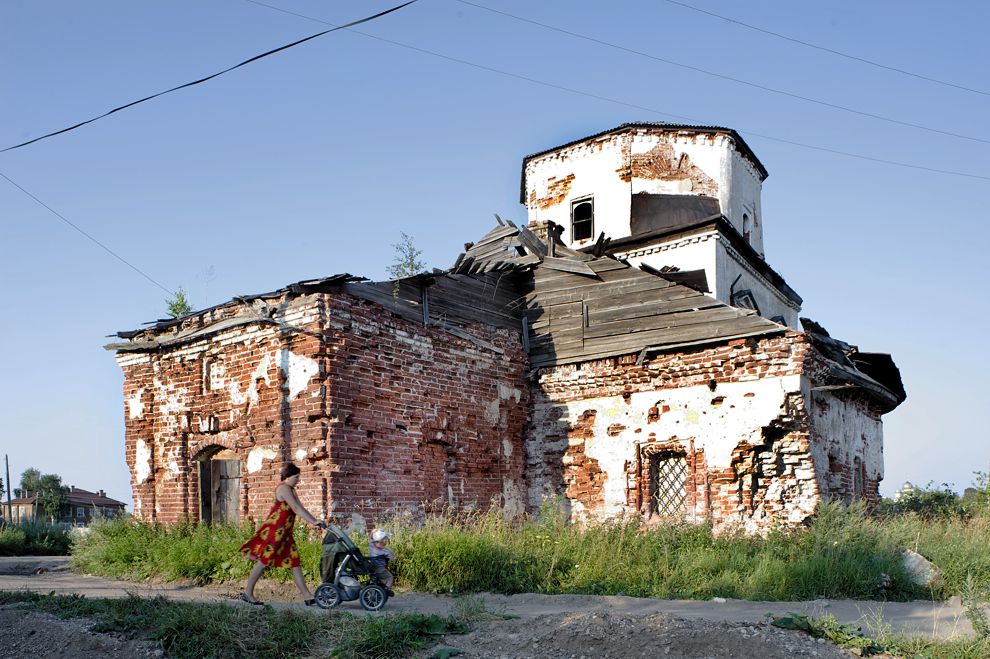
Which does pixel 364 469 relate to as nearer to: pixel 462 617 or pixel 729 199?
pixel 462 617

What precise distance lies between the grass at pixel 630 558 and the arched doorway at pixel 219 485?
0.48 meters

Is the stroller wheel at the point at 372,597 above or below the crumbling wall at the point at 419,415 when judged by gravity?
below

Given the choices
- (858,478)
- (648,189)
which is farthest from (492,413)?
(648,189)

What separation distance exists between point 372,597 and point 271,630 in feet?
5.77

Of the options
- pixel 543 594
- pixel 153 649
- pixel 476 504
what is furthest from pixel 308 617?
pixel 476 504

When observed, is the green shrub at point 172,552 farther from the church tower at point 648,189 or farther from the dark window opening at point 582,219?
the dark window opening at point 582,219

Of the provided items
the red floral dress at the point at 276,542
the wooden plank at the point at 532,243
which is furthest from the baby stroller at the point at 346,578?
the wooden plank at the point at 532,243

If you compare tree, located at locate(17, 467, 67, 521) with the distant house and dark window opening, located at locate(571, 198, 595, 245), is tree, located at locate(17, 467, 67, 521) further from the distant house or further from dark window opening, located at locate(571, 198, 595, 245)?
dark window opening, located at locate(571, 198, 595, 245)

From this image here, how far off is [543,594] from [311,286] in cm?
525

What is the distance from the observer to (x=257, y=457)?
1228cm

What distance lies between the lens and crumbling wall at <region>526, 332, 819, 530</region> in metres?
13.2

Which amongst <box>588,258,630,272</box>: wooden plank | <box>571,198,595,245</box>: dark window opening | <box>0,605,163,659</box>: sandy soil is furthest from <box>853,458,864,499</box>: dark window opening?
<box>0,605,163,659</box>: sandy soil

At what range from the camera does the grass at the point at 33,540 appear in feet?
59.8

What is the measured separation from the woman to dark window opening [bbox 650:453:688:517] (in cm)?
708
